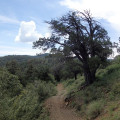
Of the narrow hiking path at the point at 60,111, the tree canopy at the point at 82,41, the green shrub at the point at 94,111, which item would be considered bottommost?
the narrow hiking path at the point at 60,111

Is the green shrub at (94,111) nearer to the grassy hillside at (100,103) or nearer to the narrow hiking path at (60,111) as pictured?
the grassy hillside at (100,103)

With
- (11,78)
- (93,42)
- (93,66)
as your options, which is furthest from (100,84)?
(11,78)

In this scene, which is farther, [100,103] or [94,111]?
[100,103]

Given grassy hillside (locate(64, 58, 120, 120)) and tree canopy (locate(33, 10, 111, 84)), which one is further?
tree canopy (locate(33, 10, 111, 84))

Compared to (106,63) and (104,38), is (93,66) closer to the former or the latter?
(106,63)

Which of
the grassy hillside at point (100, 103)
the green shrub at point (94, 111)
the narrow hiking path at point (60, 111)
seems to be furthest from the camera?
the narrow hiking path at point (60, 111)

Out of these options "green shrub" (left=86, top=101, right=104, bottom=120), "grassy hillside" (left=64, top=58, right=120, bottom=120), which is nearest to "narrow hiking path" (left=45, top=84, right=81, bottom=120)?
"grassy hillside" (left=64, top=58, right=120, bottom=120)

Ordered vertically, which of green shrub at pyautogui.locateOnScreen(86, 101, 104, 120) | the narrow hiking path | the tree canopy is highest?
A: the tree canopy

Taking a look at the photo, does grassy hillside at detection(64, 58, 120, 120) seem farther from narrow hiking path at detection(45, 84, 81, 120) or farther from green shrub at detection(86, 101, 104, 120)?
narrow hiking path at detection(45, 84, 81, 120)

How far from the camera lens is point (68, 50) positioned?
12375 mm

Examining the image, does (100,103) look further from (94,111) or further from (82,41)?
(82,41)

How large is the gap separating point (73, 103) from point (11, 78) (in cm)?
538

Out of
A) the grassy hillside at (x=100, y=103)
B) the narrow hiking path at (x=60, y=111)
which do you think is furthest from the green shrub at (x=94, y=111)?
the narrow hiking path at (x=60, y=111)

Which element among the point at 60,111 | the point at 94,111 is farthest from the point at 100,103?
the point at 60,111
